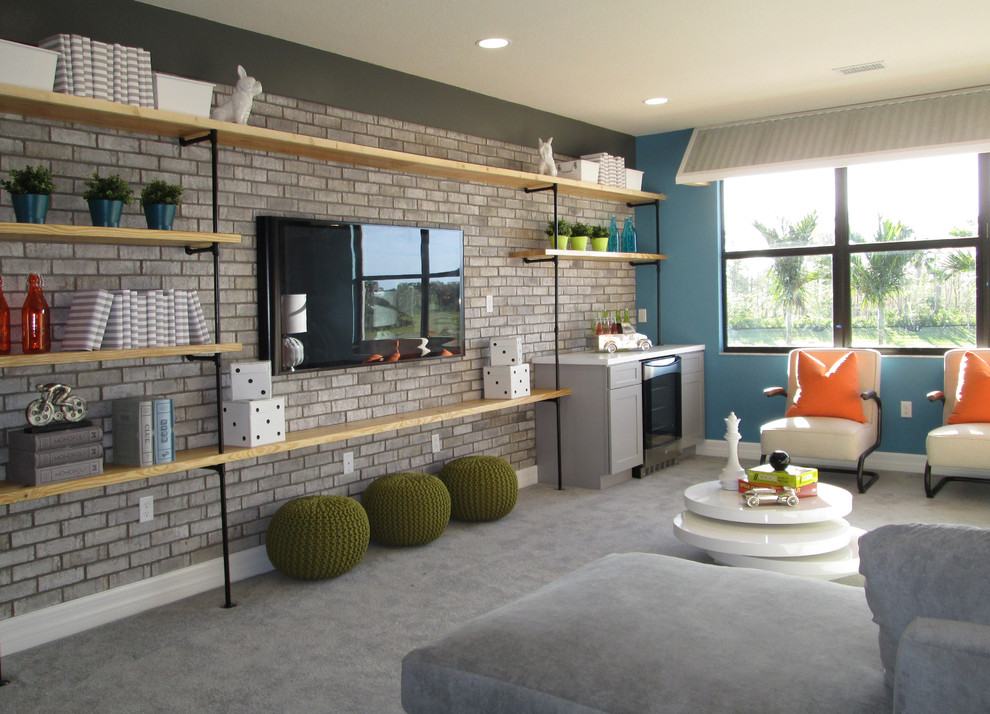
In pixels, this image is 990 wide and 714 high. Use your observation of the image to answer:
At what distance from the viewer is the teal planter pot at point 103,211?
302 cm

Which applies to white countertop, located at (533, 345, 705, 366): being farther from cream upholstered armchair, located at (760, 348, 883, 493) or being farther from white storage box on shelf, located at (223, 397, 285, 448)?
white storage box on shelf, located at (223, 397, 285, 448)

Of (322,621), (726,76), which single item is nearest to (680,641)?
(322,621)

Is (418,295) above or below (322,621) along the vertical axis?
above

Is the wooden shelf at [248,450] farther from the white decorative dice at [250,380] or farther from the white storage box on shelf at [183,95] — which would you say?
the white storage box on shelf at [183,95]

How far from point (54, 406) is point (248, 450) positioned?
78 centimetres

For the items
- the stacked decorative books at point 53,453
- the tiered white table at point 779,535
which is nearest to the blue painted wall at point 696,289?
the tiered white table at point 779,535

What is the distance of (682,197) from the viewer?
6539 millimetres

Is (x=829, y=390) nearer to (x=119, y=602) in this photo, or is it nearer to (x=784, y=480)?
(x=784, y=480)

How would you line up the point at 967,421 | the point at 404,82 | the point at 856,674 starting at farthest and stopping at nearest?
the point at 967,421, the point at 404,82, the point at 856,674

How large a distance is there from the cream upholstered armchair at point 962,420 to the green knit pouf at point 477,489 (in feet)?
8.27

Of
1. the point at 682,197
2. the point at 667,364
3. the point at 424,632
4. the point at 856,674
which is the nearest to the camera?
the point at 856,674

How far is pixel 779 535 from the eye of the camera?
135 inches

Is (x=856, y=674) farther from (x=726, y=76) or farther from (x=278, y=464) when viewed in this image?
(x=726, y=76)

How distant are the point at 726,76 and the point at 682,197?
1.74 meters
